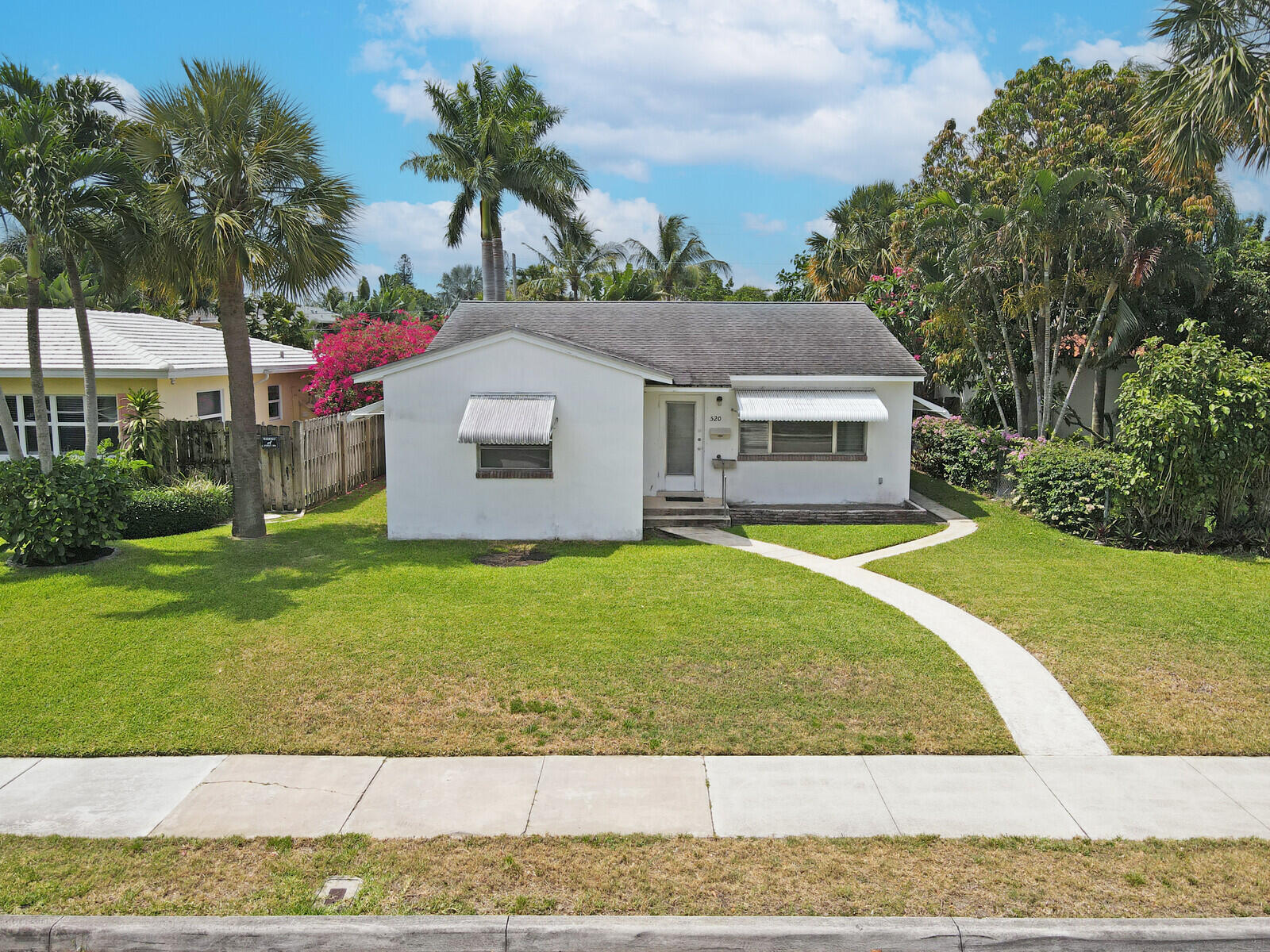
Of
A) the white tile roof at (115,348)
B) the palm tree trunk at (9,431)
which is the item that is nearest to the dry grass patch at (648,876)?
the palm tree trunk at (9,431)

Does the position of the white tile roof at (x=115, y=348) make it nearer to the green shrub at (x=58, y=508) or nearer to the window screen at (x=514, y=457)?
the green shrub at (x=58, y=508)

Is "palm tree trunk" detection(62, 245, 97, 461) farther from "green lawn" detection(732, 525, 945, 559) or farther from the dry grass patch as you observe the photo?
"green lawn" detection(732, 525, 945, 559)

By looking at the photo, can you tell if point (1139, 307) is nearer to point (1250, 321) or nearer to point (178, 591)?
point (1250, 321)

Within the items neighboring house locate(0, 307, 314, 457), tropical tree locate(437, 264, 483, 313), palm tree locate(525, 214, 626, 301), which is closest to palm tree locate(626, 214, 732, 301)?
palm tree locate(525, 214, 626, 301)

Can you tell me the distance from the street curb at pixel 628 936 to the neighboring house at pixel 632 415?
9823 mm

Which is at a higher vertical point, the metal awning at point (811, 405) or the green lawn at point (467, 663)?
the metal awning at point (811, 405)

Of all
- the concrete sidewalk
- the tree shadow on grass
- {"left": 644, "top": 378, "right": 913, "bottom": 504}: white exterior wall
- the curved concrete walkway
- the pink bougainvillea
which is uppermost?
the pink bougainvillea

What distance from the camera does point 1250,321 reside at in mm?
21141

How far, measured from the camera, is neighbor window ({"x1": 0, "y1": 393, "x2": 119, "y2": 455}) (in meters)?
18.3

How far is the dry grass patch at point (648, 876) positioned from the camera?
5.41m

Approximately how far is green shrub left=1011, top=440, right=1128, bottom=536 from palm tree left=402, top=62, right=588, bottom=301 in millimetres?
17067

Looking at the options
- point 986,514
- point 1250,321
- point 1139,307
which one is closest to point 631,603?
point 986,514

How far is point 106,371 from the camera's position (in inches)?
703

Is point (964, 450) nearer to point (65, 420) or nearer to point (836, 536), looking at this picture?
point (836, 536)
